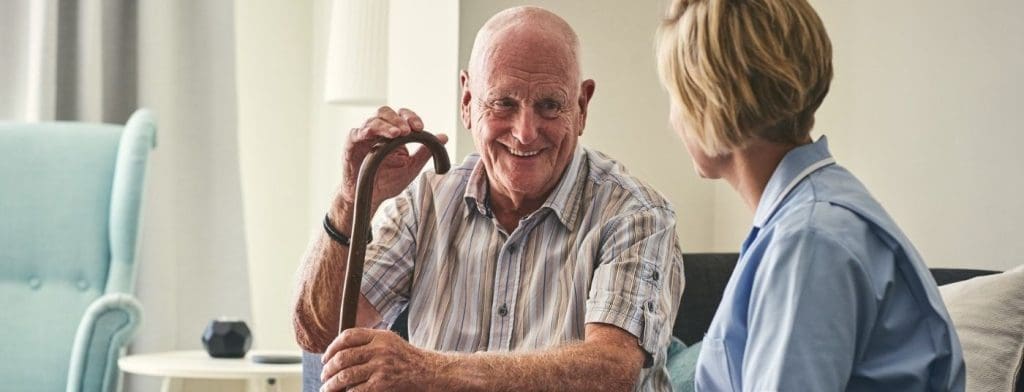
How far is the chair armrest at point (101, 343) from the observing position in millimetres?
2979

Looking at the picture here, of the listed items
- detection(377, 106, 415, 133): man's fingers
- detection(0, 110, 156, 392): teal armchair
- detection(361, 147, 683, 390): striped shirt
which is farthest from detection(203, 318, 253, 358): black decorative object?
detection(377, 106, 415, 133): man's fingers

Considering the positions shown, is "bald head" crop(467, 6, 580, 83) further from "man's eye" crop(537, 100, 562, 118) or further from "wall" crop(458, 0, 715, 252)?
"wall" crop(458, 0, 715, 252)

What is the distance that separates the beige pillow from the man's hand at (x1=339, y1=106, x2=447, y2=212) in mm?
860

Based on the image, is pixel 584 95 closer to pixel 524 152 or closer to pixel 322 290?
pixel 524 152

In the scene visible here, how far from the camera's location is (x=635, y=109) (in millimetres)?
3537

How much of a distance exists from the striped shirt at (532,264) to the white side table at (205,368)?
3.66 feet

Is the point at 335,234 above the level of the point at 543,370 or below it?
above

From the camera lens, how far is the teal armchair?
3.24 meters

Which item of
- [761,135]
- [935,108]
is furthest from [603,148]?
[761,135]

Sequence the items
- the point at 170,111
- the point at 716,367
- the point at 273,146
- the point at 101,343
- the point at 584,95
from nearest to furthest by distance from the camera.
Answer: the point at 716,367
the point at 584,95
the point at 101,343
the point at 170,111
the point at 273,146

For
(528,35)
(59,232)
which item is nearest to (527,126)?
(528,35)

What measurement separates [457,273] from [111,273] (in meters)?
1.64

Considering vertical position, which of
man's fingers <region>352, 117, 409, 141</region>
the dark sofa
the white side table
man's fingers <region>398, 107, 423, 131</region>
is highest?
man's fingers <region>398, 107, 423, 131</region>

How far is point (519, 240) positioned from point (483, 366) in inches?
12.0
